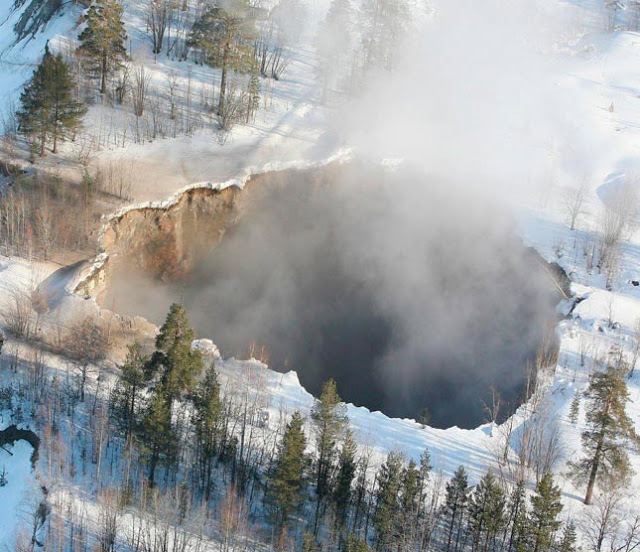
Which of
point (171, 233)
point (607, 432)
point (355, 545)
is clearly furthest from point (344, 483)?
point (171, 233)

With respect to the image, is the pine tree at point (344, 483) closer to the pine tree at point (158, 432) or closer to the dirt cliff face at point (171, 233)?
the pine tree at point (158, 432)

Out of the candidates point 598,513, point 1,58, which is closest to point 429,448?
point 598,513

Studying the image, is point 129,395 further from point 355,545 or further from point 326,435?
point 355,545

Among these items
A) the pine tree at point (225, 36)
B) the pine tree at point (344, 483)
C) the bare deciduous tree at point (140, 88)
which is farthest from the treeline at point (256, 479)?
the pine tree at point (225, 36)

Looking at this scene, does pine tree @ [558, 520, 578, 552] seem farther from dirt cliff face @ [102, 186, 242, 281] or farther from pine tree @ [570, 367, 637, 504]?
dirt cliff face @ [102, 186, 242, 281]

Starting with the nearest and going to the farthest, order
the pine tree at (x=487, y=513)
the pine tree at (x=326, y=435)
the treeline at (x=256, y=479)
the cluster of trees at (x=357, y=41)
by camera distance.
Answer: the pine tree at (x=487, y=513)
the treeline at (x=256, y=479)
the pine tree at (x=326, y=435)
the cluster of trees at (x=357, y=41)

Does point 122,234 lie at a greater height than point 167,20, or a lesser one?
lesser

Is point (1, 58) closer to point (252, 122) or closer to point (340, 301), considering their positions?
point (252, 122)
